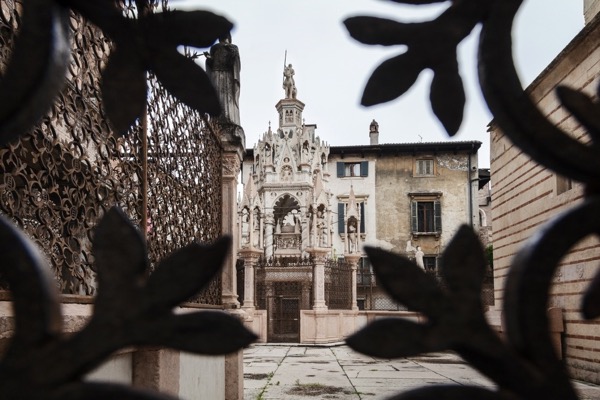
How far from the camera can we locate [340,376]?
38.3 ft

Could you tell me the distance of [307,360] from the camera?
50.8ft

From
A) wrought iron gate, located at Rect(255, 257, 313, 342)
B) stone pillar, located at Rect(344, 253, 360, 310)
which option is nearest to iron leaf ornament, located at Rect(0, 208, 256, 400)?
wrought iron gate, located at Rect(255, 257, 313, 342)

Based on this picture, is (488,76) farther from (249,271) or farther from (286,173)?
(286,173)

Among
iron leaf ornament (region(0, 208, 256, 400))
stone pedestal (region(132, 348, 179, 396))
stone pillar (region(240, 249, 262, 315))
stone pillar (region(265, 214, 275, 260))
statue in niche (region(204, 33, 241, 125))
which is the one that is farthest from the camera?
stone pillar (region(265, 214, 275, 260))

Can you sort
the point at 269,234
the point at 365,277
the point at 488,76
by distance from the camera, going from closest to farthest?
the point at 488,76 < the point at 269,234 < the point at 365,277

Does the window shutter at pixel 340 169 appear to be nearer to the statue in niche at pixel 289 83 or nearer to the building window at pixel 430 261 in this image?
the statue in niche at pixel 289 83

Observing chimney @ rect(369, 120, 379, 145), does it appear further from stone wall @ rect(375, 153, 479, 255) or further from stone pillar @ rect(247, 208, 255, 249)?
stone pillar @ rect(247, 208, 255, 249)

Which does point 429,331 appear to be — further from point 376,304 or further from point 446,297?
point 376,304

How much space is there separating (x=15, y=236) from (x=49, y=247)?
2.52m

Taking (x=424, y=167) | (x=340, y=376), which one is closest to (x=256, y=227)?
(x=424, y=167)

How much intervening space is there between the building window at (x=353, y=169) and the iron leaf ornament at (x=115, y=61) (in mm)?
34720

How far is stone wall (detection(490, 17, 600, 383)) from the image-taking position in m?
10.8

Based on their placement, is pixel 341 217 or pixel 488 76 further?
pixel 341 217

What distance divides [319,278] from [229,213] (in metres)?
15.1
